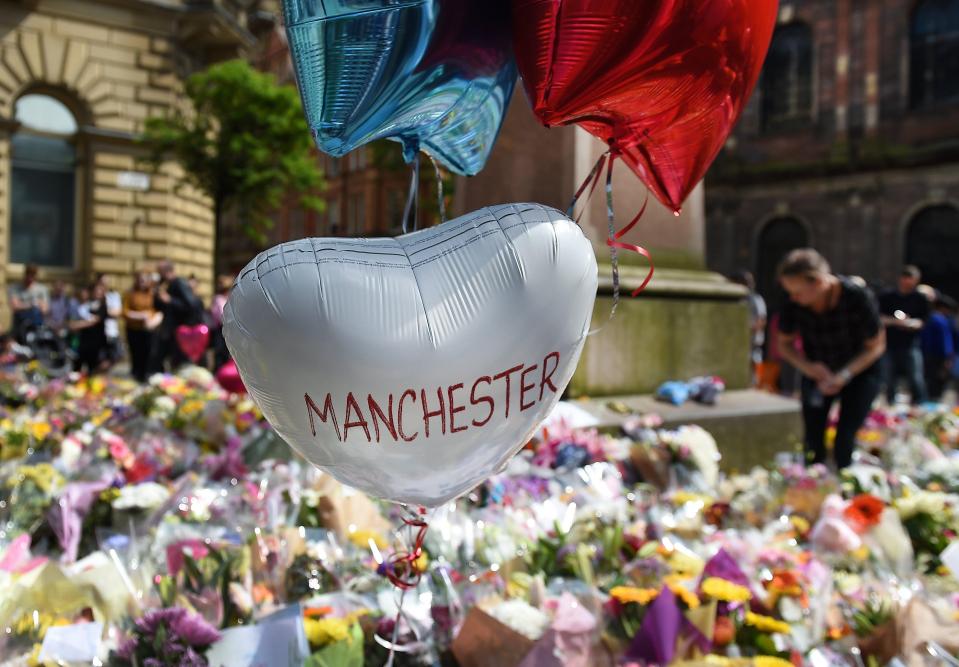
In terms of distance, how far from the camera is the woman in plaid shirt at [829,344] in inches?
155

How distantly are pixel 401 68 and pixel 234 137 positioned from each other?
16.8 metres

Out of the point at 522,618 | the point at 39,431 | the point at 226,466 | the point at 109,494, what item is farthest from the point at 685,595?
the point at 39,431

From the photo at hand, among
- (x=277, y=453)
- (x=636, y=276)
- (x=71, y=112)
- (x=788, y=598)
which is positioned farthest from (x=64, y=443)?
(x=71, y=112)

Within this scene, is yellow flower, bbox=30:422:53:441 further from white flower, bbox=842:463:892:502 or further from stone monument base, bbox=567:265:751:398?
white flower, bbox=842:463:892:502

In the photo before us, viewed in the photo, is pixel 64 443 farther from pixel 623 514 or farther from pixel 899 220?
pixel 899 220

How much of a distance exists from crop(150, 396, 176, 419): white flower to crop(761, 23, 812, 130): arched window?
75.4 feet

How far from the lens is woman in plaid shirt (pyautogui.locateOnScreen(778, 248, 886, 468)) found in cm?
394

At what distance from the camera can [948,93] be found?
21.9m

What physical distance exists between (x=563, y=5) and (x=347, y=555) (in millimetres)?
1493

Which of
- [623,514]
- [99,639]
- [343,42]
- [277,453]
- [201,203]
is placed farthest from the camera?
[201,203]

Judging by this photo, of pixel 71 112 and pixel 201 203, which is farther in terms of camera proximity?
pixel 201 203

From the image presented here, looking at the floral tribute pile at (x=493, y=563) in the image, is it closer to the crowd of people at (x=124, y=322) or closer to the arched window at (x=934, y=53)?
the crowd of people at (x=124, y=322)

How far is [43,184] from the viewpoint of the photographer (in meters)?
16.2

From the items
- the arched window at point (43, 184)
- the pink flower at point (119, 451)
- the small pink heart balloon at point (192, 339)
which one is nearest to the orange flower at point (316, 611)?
the pink flower at point (119, 451)
